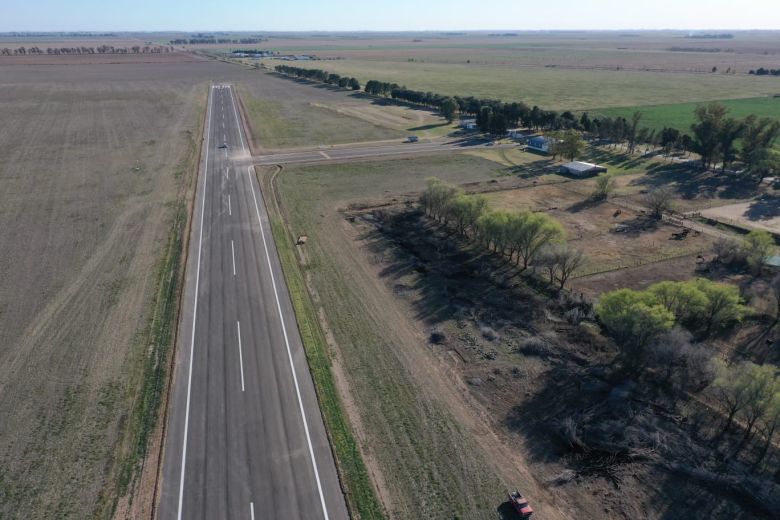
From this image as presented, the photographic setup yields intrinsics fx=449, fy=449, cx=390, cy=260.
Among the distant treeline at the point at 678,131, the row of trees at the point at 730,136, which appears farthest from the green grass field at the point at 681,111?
the row of trees at the point at 730,136

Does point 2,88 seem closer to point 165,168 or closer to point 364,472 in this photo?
point 165,168

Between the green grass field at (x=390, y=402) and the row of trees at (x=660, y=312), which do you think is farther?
the row of trees at (x=660, y=312)

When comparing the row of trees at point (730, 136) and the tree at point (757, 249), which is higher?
the row of trees at point (730, 136)

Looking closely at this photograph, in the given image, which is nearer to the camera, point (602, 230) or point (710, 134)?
point (602, 230)

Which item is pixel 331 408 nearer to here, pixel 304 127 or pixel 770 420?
pixel 770 420

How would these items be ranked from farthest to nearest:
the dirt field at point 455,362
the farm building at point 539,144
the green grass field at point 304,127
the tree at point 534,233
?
the green grass field at point 304,127 < the farm building at point 539,144 < the tree at point 534,233 < the dirt field at point 455,362

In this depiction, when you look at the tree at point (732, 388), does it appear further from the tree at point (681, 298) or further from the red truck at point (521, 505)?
the red truck at point (521, 505)

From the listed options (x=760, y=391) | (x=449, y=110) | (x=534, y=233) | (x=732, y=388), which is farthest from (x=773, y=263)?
(x=449, y=110)
